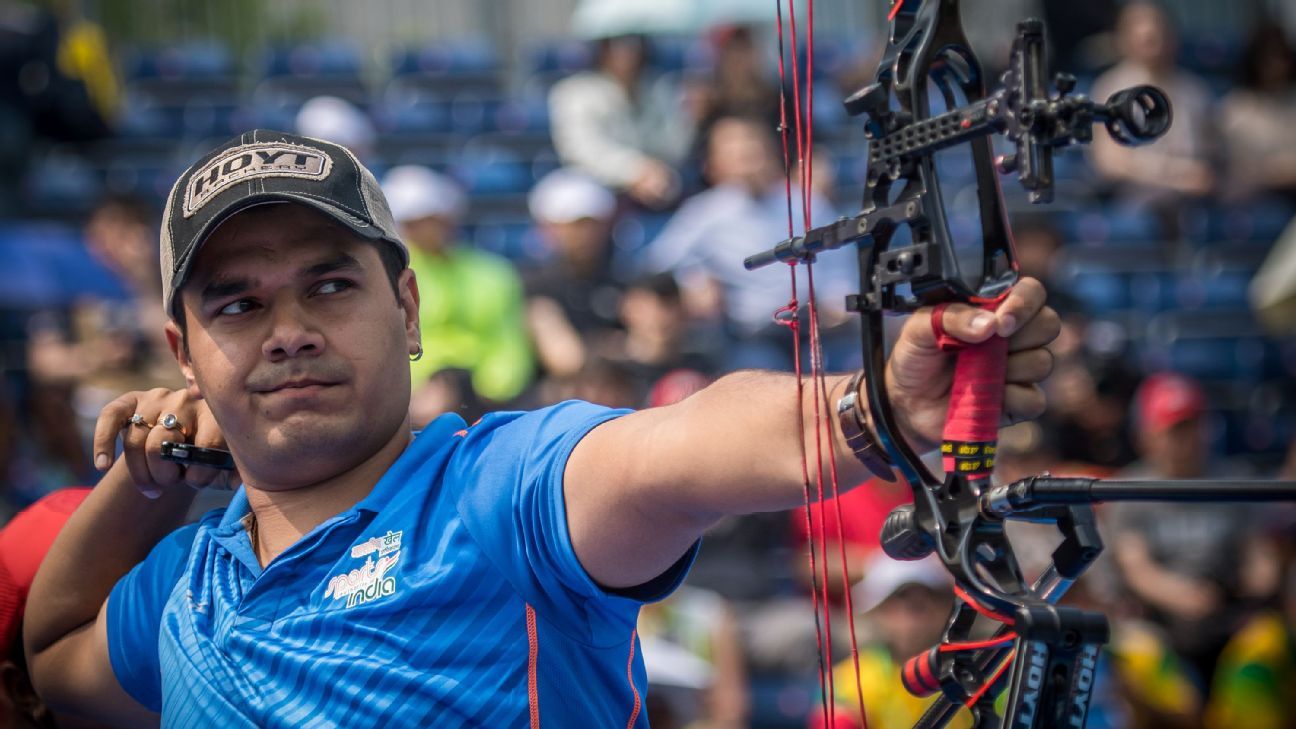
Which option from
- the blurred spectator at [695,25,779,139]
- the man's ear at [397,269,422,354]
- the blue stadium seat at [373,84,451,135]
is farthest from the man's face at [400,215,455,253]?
the man's ear at [397,269,422,354]

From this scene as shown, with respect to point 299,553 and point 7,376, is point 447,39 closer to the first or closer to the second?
point 7,376

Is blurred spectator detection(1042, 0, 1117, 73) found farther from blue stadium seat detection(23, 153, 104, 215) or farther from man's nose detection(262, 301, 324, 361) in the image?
man's nose detection(262, 301, 324, 361)

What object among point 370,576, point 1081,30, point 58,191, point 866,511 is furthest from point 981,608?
point 1081,30

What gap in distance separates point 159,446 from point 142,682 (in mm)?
413

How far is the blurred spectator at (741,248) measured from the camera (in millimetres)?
6441

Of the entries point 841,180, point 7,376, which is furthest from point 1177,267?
point 7,376

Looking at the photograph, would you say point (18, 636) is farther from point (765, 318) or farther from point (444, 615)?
point (765, 318)

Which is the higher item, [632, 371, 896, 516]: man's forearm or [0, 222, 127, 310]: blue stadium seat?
[0, 222, 127, 310]: blue stadium seat

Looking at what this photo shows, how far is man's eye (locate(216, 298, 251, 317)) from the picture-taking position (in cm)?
208

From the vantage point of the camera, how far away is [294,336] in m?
2.01

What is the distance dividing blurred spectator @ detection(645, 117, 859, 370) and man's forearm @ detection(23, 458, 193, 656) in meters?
3.92

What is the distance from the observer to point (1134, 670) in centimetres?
516

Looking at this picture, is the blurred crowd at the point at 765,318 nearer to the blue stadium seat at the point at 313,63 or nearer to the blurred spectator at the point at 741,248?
the blurred spectator at the point at 741,248

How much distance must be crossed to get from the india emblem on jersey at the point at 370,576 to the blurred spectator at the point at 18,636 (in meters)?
1.03
